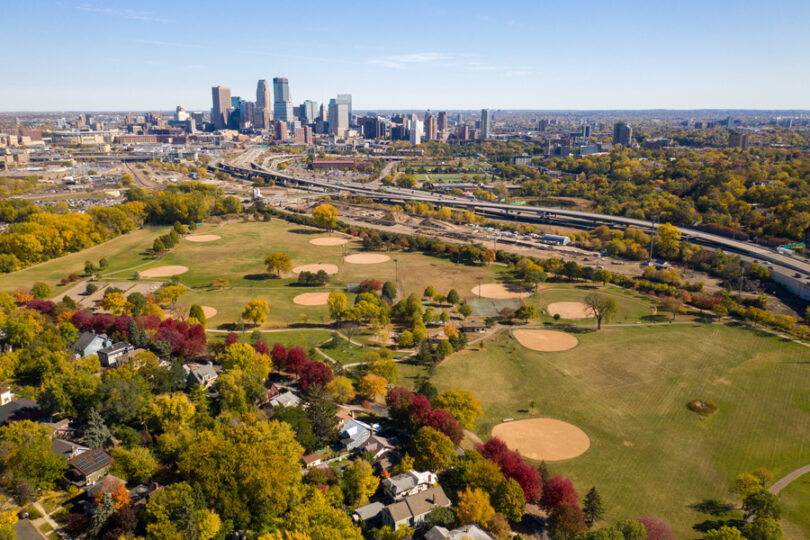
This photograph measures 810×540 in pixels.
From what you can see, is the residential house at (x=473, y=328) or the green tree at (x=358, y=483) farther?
the residential house at (x=473, y=328)

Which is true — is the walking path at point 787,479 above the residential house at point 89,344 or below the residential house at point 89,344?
below

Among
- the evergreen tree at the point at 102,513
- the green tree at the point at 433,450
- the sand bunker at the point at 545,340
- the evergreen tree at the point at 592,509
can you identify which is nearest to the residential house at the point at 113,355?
the evergreen tree at the point at 102,513

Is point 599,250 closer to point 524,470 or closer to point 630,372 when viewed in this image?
point 630,372

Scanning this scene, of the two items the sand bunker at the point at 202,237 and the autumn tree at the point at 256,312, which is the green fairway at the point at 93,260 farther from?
the autumn tree at the point at 256,312

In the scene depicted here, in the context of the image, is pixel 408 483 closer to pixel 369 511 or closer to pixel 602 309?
pixel 369 511

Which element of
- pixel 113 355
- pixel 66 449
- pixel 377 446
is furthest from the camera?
pixel 113 355

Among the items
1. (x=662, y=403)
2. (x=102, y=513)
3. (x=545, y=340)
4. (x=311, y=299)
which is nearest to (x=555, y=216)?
(x=545, y=340)

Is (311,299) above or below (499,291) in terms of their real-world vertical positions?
below
